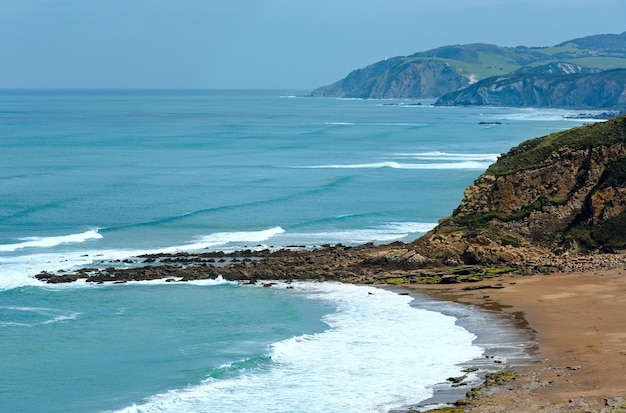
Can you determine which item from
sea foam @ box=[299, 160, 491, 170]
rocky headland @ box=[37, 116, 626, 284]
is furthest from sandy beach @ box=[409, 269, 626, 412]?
sea foam @ box=[299, 160, 491, 170]

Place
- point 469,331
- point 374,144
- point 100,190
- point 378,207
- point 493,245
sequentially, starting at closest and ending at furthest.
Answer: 1. point 469,331
2. point 493,245
3. point 378,207
4. point 100,190
5. point 374,144


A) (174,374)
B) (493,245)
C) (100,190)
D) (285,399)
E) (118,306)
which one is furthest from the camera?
(100,190)

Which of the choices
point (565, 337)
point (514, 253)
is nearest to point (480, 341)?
point (565, 337)

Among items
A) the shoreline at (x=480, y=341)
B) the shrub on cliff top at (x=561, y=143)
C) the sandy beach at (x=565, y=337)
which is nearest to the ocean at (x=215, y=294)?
the shoreline at (x=480, y=341)

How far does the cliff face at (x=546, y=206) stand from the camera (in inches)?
1796

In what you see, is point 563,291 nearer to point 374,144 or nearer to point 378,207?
point 378,207

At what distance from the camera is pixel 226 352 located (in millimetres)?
32281

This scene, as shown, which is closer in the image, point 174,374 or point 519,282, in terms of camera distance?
point 174,374

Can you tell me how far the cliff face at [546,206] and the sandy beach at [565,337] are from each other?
3362 millimetres

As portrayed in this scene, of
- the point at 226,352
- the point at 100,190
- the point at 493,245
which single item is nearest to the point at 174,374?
the point at 226,352

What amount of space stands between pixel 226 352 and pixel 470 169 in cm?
6106

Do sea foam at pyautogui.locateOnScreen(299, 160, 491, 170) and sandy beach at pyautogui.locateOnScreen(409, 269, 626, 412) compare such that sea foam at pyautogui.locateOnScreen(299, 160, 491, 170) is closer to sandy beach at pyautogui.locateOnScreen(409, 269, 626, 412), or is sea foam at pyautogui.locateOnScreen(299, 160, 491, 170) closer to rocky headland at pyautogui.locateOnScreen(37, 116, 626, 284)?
rocky headland at pyautogui.locateOnScreen(37, 116, 626, 284)

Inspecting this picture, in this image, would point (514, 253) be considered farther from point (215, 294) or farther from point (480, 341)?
point (215, 294)

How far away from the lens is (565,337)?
32812 millimetres
